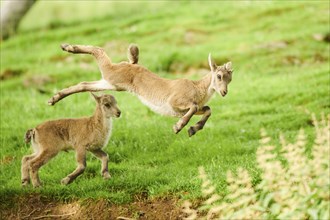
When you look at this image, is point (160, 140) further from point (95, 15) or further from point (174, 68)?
point (95, 15)

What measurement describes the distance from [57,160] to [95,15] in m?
19.0

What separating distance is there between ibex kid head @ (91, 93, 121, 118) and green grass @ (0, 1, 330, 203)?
106cm

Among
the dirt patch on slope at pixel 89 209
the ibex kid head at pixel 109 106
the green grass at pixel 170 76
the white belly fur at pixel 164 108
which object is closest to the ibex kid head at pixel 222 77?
the white belly fur at pixel 164 108

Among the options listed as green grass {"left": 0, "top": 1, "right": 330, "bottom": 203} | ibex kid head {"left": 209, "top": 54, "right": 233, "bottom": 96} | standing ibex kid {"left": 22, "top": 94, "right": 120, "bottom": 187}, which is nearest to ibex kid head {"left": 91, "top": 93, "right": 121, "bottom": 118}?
standing ibex kid {"left": 22, "top": 94, "right": 120, "bottom": 187}

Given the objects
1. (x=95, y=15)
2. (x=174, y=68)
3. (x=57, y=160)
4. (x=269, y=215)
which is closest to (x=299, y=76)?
(x=174, y=68)

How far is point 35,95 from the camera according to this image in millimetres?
19047

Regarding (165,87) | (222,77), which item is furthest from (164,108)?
(222,77)

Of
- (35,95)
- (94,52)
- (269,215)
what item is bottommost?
(35,95)

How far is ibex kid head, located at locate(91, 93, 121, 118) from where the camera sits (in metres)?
11.0

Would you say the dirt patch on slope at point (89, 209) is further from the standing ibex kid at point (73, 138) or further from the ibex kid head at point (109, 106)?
the ibex kid head at point (109, 106)

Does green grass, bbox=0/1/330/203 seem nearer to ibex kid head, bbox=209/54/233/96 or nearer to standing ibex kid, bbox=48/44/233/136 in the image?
standing ibex kid, bbox=48/44/233/136

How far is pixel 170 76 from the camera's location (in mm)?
20500

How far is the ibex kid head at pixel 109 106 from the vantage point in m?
11.0

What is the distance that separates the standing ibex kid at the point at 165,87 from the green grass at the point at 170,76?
1.54 meters
